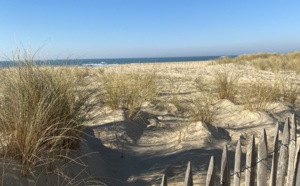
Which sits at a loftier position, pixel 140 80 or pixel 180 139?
pixel 140 80

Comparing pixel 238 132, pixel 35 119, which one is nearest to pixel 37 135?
pixel 35 119

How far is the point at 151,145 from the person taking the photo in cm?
349

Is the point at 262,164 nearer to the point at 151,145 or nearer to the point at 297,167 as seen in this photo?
the point at 297,167

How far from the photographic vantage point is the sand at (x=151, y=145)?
2564 mm

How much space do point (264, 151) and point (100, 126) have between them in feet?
7.49

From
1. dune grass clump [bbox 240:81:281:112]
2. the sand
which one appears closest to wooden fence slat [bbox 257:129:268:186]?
the sand

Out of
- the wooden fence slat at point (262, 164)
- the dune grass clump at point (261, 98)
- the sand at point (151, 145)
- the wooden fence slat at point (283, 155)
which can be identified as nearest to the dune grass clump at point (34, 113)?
the sand at point (151, 145)

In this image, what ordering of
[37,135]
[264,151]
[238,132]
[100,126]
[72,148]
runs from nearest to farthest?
[264,151]
[37,135]
[72,148]
[100,126]
[238,132]

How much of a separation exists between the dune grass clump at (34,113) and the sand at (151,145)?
159 millimetres

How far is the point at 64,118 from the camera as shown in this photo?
7.97 ft

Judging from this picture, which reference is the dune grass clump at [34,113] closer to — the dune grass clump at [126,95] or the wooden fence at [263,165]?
the wooden fence at [263,165]

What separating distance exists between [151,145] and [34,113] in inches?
64.1

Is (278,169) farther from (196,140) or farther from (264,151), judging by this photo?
(196,140)

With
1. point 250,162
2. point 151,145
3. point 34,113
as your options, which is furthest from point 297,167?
point 151,145
